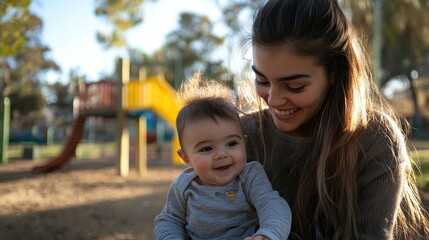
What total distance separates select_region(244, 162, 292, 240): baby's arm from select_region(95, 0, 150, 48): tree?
1125 cm

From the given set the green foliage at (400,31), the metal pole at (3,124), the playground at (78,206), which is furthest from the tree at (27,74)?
the green foliage at (400,31)

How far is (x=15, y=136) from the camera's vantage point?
25.8 metres

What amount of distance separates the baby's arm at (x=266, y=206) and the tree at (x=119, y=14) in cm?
1125

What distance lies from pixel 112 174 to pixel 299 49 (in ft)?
31.1

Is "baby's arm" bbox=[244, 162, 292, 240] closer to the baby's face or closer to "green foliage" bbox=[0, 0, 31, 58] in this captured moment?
the baby's face

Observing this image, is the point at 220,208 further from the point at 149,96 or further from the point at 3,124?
the point at 3,124

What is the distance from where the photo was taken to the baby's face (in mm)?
1929

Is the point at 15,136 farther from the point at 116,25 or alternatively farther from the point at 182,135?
the point at 182,135

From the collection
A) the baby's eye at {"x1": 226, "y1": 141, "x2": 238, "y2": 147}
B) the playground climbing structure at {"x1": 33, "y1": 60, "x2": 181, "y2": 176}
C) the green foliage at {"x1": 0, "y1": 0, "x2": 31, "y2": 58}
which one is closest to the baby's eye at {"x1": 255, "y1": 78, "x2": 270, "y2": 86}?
the baby's eye at {"x1": 226, "y1": 141, "x2": 238, "y2": 147}

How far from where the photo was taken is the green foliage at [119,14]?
1282 centimetres

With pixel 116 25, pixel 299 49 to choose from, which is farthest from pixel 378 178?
pixel 116 25

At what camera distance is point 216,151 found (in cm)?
193

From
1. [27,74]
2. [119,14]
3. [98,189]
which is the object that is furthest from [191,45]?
[98,189]

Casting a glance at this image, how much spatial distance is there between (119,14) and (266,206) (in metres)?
12.9
